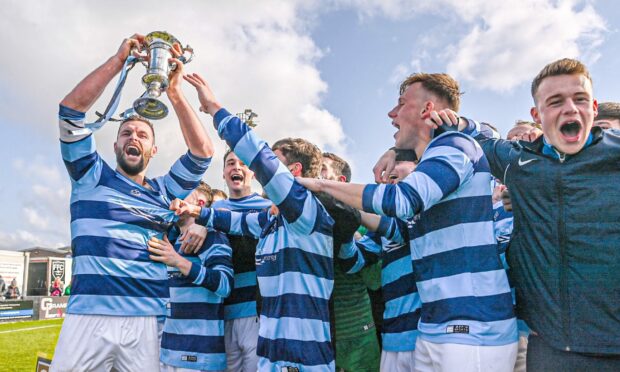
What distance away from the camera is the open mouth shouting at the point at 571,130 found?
7.43 ft

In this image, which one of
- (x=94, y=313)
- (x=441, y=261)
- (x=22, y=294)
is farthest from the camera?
(x=22, y=294)

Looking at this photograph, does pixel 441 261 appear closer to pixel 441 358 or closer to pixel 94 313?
pixel 441 358

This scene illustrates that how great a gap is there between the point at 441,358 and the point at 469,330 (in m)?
0.20

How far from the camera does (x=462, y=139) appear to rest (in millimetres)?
2385

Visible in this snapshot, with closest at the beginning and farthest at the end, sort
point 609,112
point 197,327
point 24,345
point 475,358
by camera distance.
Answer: point 475,358 → point 609,112 → point 197,327 → point 24,345

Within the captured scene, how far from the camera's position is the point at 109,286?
312 cm

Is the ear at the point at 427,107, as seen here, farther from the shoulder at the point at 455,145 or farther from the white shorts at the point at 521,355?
the white shorts at the point at 521,355

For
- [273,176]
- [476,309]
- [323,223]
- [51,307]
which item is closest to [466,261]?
[476,309]

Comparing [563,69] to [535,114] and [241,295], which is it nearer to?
[535,114]

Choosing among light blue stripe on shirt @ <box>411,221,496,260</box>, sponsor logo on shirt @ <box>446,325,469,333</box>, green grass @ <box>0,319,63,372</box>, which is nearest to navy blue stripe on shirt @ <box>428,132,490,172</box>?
light blue stripe on shirt @ <box>411,221,496,260</box>

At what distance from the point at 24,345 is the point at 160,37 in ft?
50.8

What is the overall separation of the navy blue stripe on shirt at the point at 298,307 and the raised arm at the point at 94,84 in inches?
74.4

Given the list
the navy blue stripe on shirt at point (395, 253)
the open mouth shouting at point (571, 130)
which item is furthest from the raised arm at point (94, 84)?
the open mouth shouting at point (571, 130)

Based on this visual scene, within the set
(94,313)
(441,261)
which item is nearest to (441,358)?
(441,261)
